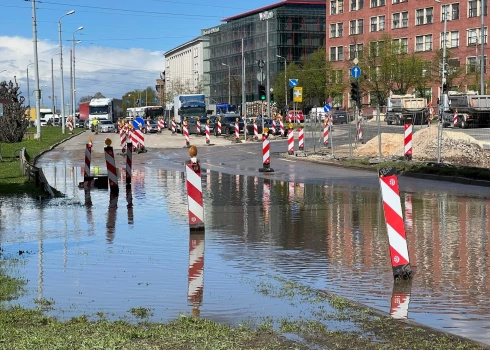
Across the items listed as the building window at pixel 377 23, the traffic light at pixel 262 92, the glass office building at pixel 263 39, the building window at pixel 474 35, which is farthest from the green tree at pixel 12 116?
the glass office building at pixel 263 39

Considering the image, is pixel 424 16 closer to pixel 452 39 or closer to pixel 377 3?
pixel 452 39

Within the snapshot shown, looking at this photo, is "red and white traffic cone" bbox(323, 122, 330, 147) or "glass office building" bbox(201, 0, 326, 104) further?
"glass office building" bbox(201, 0, 326, 104)

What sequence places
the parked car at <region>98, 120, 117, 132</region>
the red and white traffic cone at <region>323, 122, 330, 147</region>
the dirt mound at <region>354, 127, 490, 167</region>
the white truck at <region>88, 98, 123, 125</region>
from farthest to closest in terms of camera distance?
the white truck at <region>88, 98, 123, 125</region>
the parked car at <region>98, 120, 117, 132</region>
the red and white traffic cone at <region>323, 122, 330, 147</region>
the dirt mound at <region>354, 127, 490, 167</region>

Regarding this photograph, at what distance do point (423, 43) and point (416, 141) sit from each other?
72671mm

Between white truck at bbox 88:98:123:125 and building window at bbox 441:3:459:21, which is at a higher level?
building window at bbox 441:3:459:21

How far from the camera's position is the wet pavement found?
8.25 meters

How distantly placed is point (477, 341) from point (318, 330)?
121 cm

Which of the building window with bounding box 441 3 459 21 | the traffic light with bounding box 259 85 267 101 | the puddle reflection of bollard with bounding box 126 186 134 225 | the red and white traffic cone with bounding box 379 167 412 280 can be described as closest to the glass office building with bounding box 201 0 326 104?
the building window with bounding box 441 3 459 21

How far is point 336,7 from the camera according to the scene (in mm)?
118500

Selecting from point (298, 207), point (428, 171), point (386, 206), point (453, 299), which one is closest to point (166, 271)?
point (386, 206)

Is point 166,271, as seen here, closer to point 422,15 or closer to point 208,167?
point 208,167

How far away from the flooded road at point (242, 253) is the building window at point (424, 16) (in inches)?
3335

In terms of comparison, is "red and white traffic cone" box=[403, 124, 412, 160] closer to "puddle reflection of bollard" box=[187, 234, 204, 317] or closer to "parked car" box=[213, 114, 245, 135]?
"puddle reflection of bollard" box=[187, 234, 204, 317]

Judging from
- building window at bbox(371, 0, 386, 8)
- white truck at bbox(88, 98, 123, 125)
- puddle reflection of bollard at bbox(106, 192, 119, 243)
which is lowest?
puddle reflection of bollard at bbox(106, 192, 119, 243)
